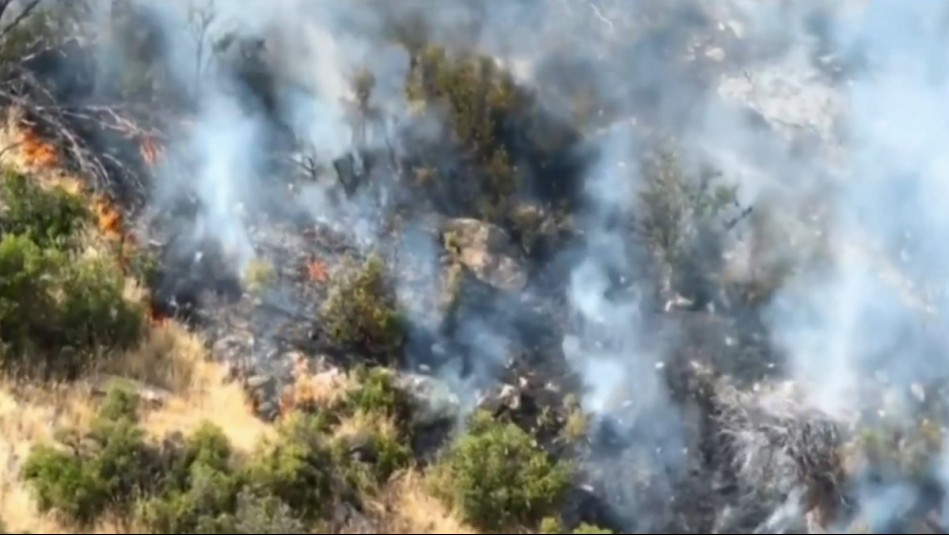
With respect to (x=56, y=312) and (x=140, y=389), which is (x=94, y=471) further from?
(x=56, y=312)

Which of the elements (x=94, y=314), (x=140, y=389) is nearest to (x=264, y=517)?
(x=140, y=389)

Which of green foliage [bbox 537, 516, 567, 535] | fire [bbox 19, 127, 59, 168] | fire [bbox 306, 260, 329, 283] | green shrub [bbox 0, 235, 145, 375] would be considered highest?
fire [bbox 19, 127, 59, 168]

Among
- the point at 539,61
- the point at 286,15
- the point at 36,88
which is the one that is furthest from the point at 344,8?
the point at 36,88

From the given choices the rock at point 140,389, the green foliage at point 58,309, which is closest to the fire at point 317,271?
the green foliage at point 58,309

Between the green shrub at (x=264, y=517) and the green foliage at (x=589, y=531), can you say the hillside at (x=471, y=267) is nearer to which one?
the green shrub at (x=264, y=517)

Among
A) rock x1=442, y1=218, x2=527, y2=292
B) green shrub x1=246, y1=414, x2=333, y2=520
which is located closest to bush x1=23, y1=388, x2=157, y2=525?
green shrub x1=246, y1=414, x2=333, y2=520

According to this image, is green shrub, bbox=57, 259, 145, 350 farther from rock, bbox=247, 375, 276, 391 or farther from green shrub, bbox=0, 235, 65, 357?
rock, bbox=247, 375, 276, 391

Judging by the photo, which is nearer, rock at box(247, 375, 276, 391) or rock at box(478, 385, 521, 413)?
rock at box(478, 385, 521, 413)
